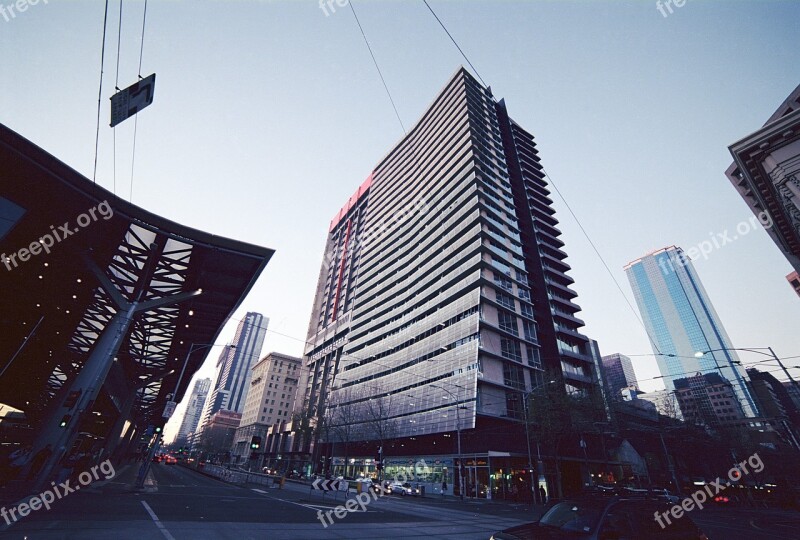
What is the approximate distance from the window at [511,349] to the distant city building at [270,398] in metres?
84.2

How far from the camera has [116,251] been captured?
17.8 metres

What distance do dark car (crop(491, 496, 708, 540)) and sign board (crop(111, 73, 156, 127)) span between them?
1121cm

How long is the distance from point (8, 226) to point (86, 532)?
44.3 feet

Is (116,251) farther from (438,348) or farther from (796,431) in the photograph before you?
(796,431)

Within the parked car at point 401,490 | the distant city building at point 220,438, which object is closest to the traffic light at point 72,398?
the parked car at point 401,490

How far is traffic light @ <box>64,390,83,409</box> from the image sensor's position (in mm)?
14703

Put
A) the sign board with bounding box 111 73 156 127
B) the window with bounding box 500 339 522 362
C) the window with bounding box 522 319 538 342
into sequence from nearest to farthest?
the sign board with bounding box 111 73 156 127 → the window with bounding box 500 339 522 362 → the window with bounding box 522 319 538 342

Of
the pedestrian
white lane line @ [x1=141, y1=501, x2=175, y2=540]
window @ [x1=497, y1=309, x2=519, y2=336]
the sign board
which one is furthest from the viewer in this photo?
window @ [x1=497, y1=309, x2=519, y2=336]

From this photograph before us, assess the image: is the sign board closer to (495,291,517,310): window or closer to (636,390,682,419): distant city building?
Result: (495,291,517,310): window

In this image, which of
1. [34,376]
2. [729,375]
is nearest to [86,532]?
[34,376]

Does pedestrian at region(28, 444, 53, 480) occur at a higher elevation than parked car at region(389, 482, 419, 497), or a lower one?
higher

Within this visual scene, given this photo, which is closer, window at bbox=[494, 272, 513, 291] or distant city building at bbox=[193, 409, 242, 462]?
window at bbox=[494, 272, 513, 291]

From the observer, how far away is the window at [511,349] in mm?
50772

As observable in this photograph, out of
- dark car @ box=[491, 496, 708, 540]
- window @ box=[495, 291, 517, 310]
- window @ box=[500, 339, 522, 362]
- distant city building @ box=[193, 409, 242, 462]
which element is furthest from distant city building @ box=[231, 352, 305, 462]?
dark car @ box=[491, 496, 708, 540]
